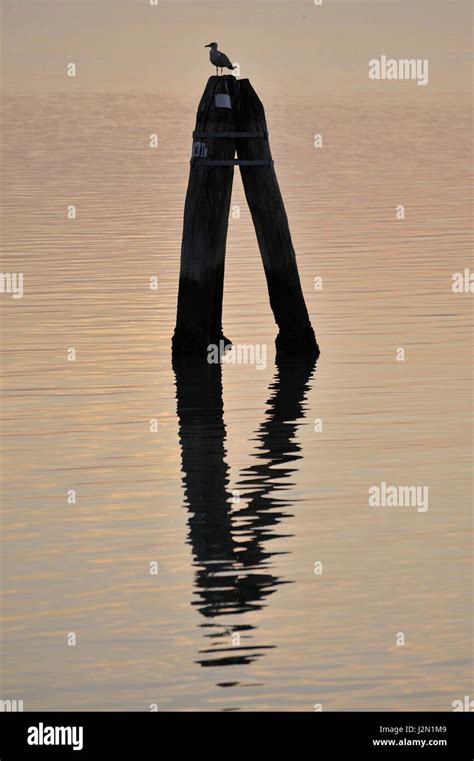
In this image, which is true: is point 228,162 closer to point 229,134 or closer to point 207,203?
point 229,134

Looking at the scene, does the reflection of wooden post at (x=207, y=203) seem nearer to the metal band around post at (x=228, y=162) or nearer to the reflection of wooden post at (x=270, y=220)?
the metal band around post at (x=228, y=162)

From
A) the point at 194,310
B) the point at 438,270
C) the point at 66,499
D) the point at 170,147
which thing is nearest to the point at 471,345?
the point at 194,310

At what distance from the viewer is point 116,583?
12391 mm

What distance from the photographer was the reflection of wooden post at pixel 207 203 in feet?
65.6

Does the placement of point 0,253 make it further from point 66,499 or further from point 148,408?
point 66,499

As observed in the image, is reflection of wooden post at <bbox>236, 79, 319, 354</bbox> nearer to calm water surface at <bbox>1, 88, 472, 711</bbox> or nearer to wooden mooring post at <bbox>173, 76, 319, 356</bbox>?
wooden mooring post at <bbox>173, 76, 319, 356</bbox>

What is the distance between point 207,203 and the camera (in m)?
20.0

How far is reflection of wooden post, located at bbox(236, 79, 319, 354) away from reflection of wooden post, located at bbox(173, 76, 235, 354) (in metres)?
0.17

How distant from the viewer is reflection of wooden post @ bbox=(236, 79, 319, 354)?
20156mm

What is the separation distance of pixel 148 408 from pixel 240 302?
6699mm

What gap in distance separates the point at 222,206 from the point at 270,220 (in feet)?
1.92
